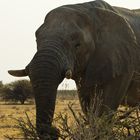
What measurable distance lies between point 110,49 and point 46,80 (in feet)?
6.54

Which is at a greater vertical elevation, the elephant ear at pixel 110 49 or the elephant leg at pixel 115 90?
the elephant ear at pixel 110 49

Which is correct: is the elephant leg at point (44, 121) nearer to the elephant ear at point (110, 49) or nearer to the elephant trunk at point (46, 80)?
the elephant trunk at point (46, 80)

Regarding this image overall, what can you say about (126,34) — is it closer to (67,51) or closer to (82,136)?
(67,51)

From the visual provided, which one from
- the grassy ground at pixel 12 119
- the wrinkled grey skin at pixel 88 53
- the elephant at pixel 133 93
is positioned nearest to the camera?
the wrinkled grey skin at pixel 88 53

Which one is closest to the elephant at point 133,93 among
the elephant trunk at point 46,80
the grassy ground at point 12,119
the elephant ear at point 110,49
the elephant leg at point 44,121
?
the elephant ear at point 110,49

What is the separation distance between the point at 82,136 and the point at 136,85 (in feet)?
10.6

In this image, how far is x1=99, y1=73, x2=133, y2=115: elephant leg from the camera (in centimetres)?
701

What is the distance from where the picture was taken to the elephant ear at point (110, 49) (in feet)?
22.8

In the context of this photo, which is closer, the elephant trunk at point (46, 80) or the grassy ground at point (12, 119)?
the elephant trunk at point (46, 80)

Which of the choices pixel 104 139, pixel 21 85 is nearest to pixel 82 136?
pixel 104 139

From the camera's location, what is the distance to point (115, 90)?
7113mm

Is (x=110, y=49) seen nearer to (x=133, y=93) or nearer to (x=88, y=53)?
(x=88, y=53)

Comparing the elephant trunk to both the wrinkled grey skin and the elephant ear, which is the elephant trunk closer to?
the wrinkled grey skin

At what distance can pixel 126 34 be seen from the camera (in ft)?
24.1
